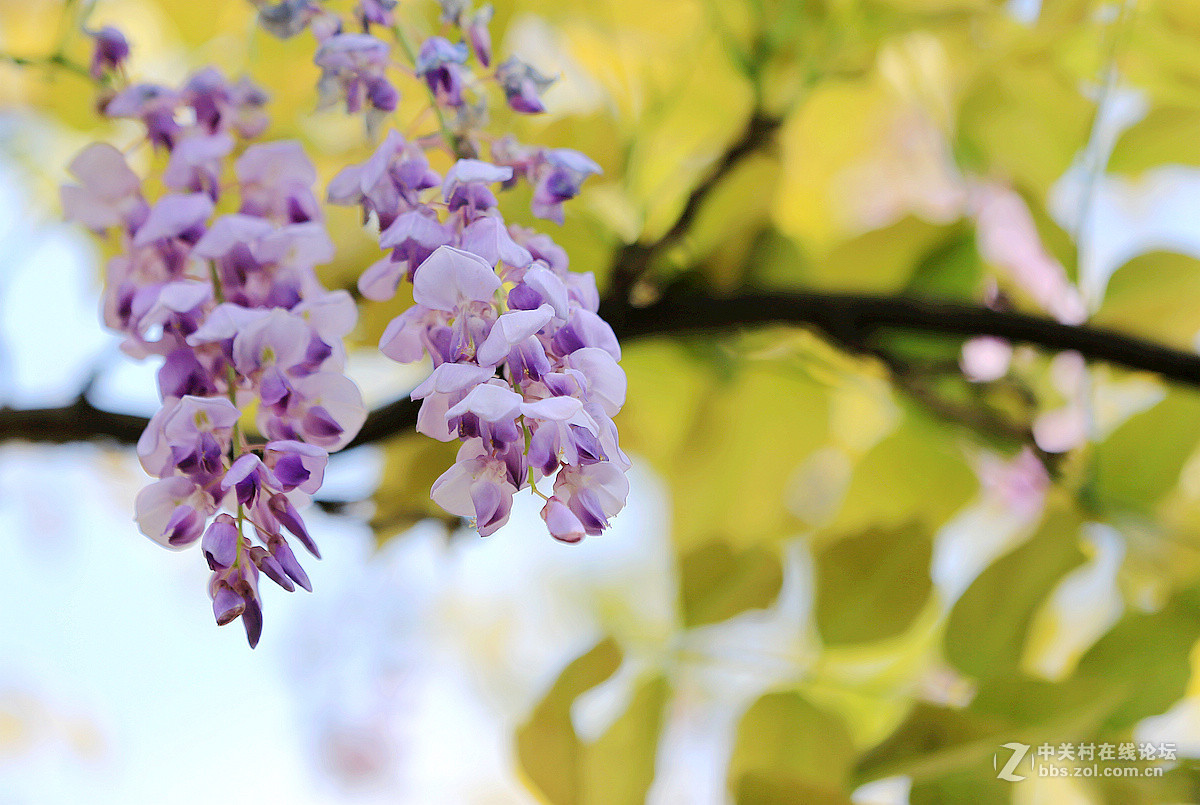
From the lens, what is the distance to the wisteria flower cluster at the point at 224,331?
0.40 feet

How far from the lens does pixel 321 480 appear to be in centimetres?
12

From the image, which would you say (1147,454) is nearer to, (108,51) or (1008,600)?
(1008,600)

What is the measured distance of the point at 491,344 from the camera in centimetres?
11

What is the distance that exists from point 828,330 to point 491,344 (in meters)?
0.15

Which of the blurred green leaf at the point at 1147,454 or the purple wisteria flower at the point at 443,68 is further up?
the purple wisteria flower at the point at 443,68

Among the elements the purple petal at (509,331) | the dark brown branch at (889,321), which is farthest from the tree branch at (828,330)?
the purple petal at (509,331)

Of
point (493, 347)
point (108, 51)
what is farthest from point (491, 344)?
point (108, 51)

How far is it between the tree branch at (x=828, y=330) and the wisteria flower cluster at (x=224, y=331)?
0.06 m

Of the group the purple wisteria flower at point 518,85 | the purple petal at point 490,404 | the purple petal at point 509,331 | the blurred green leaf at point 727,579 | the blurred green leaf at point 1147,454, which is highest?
the purple wisteria flower at point 518,85

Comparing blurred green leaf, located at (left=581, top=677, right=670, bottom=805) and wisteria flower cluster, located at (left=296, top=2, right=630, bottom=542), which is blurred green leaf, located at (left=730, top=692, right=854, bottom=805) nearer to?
blurred green leaf, located at (left=581, top=677, right=670, bottom=805)

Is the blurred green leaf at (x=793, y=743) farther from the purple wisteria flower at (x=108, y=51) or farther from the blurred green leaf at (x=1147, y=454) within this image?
the purple wisteria flower at (x=108, y=51)

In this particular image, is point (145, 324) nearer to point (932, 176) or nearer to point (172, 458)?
point (172, 458)

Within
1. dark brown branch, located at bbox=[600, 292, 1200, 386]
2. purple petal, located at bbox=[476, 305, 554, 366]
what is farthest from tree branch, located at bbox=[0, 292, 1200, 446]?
purple petal, located at bbox=[476, 305, 554, 366]

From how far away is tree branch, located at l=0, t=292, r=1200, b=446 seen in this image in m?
0.22
